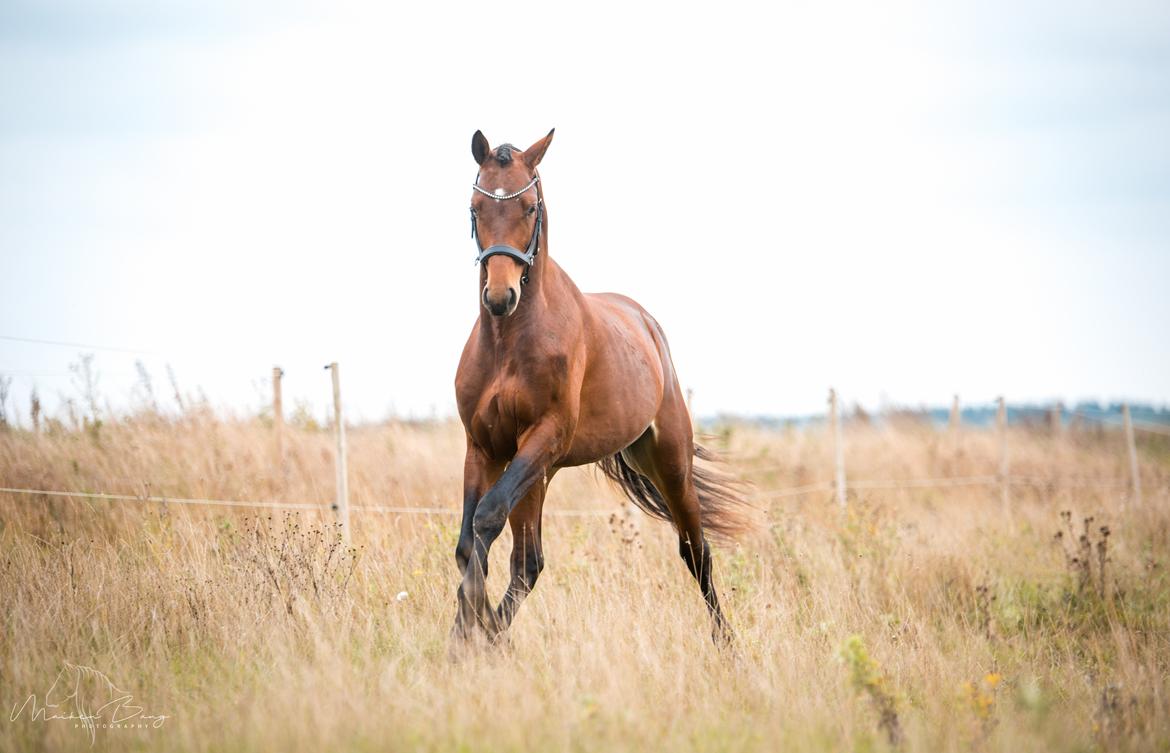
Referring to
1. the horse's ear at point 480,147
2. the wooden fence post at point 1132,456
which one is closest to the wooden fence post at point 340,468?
the horse's ear at point 480,147

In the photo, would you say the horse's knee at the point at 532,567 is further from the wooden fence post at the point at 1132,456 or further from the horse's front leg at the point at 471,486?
the wooden fence post at the point at 1132,456

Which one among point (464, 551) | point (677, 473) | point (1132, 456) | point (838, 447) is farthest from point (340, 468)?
point (1132, 456)

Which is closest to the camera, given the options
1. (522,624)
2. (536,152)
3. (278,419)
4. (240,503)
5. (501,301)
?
(501,301)

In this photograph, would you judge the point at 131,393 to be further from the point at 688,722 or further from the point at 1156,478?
the point at 1156,478

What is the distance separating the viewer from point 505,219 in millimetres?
4938

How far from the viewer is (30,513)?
7.06 meters

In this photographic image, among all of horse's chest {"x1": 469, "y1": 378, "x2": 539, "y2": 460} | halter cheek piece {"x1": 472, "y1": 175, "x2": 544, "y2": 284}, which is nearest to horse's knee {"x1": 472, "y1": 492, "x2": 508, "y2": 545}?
horse's chest {"x1": 469, "y1": 378, "x2": 539, "y2": 460}

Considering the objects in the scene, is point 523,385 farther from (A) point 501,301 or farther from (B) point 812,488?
(B) point 812,488

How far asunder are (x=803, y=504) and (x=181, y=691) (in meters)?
8.78

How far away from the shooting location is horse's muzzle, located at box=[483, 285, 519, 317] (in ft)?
15.3

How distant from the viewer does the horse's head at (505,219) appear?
15.5 feet

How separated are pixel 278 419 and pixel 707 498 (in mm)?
3956

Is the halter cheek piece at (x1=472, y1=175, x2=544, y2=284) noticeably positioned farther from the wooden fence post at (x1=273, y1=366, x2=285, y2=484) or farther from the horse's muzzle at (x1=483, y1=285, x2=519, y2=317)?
the wooden fence post at (x1=273, y1=366, x2=285, y2=484)

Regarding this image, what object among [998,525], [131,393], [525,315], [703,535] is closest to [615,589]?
[703,535]
